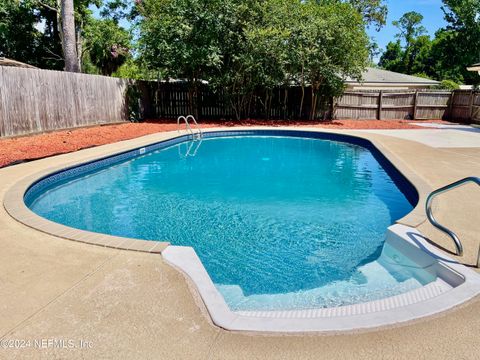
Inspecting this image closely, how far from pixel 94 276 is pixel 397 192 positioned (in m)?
5.18

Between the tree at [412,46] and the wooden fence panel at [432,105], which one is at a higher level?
the tree at [412,46]

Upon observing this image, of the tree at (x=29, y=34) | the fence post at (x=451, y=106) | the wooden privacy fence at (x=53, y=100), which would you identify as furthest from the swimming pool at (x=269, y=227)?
the tree at (x=29, y=34)

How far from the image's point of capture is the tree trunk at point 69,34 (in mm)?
12539

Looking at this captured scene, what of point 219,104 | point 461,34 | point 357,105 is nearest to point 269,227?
point 219,104

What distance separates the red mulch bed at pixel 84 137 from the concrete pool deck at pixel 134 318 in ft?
16.2

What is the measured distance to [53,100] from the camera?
10539mm

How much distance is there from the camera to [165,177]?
770 centimetres

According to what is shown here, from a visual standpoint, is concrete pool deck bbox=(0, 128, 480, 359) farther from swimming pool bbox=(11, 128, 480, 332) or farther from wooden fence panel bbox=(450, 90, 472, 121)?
wooden fence panel bbox=(450, 90, 472, 121)

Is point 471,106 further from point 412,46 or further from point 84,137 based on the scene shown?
point 412,46

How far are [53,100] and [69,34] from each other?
12.3ft

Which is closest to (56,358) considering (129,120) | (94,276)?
(94,276)

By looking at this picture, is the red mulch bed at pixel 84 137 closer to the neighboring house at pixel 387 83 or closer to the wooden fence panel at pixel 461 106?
the wooden fence panel at pixel 461 106

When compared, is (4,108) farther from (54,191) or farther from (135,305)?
(135,305)

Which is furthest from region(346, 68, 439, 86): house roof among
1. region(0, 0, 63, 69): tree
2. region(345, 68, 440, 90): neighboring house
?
region(0, 0, 63, 69): tree
